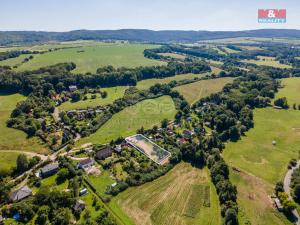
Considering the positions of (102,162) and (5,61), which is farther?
(5,61)

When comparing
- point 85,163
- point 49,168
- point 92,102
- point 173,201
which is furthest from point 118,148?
point 92,102

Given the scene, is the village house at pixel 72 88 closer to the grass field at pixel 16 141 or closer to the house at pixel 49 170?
the grass field at pixel 16 141

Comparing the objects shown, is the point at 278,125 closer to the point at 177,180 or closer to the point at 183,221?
the point at 177,180

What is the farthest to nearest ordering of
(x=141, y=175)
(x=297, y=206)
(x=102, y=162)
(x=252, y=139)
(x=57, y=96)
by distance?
(x=57, y=96) → (x=252, y=139) → (x=102, y=162) → (x=141, y=175) → (x=297, y=206)

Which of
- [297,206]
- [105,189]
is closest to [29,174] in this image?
[105,189]

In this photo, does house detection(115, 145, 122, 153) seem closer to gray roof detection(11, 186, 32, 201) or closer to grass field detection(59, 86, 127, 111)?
gray roof detection(11, 186, 32, 201)

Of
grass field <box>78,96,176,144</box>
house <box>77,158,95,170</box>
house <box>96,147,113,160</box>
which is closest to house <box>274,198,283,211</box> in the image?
house <box>96,147,113,160</box>
